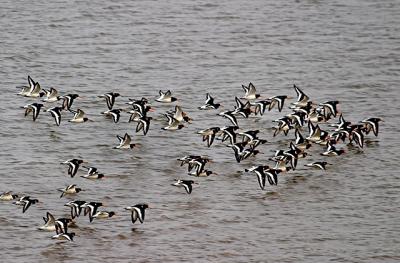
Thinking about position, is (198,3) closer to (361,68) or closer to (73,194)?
(361,68)

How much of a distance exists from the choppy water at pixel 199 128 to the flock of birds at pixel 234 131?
381 millimetres

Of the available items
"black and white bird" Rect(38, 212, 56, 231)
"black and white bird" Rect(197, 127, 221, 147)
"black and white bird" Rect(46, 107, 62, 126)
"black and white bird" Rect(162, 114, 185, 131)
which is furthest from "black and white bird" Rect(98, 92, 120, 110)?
"black and white bird" Rect(38, 212, 56, 231)

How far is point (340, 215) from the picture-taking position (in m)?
38.5

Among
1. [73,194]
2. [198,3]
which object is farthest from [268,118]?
[198,3]

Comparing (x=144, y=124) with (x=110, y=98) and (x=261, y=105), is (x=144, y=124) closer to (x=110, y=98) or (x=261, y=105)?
(x=110, y=98)

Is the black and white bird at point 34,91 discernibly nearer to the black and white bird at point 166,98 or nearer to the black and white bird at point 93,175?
the black and white bird at point 166,98

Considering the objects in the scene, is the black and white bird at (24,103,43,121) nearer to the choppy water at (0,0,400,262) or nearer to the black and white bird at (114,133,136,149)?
the choppy water at (0,0,400,262)

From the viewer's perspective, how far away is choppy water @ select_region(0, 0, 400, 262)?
36.5 meters

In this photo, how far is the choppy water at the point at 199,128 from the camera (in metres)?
36.5

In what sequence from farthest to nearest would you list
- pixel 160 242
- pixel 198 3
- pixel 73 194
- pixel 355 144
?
pixel 198 3
pixel 355 144
pixel 73 194
pixel 160 242

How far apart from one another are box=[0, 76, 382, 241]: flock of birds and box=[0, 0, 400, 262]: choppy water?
0.38m

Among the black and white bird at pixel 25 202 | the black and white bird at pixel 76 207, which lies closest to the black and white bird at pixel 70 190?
the black and white bird at pixel 25 202

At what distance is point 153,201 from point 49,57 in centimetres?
1730

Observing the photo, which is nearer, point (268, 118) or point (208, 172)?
point (208, 172)
